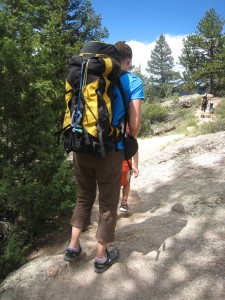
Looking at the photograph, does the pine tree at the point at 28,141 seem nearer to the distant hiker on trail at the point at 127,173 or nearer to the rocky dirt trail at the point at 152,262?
the rocky dirt trail at the point at 152,262

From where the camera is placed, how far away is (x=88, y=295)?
2.66m

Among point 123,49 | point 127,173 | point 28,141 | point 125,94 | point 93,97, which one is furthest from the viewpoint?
point 127,173

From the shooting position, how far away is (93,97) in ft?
8.11

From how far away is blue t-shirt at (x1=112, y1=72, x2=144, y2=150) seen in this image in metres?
2.66

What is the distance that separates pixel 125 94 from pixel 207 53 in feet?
104

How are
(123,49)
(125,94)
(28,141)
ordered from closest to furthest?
(125,94), (123,49), (28,141)

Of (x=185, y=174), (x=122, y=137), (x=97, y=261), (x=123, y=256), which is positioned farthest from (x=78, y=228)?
(x=185, y=174)

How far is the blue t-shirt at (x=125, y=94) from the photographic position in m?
2.66

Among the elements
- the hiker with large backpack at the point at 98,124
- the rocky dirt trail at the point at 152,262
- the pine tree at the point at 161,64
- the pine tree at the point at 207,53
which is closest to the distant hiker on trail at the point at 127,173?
the rocky dirt trail at the point at 152,262

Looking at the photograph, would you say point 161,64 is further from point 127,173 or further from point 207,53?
point 127,173

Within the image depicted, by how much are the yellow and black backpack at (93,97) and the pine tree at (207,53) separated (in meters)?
28.9

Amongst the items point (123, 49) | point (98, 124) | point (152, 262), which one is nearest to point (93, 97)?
point (98, 124)

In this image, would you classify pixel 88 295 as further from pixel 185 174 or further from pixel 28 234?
pixel 185 174

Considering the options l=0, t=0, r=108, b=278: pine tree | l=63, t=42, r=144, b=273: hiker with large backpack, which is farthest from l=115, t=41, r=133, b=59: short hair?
l=0, t=0, r=108, b=278: pine tree
